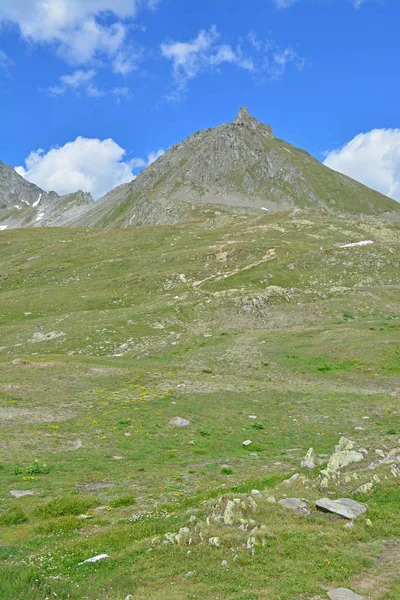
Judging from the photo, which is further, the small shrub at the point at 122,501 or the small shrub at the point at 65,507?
the small shrub at the point at 122,501

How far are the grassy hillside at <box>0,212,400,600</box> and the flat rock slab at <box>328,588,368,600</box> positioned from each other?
28 cm

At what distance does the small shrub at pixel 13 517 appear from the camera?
14.7m

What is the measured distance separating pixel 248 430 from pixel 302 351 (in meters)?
21.2

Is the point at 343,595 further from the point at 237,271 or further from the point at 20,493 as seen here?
the point at 237,271

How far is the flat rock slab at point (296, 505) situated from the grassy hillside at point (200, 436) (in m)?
0.31

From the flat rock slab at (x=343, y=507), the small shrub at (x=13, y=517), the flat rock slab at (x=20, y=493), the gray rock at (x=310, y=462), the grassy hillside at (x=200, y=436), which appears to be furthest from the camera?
the gray rock at (x=310, y=462)

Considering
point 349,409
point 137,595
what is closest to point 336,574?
point 137,595

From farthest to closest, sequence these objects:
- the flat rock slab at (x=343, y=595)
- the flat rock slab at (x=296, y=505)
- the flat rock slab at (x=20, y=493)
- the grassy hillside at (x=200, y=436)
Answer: the flat rock slab at (x=20, y=493)
the flat rock slab at (x=296, y=505)
the grassy hillside at (x=200, y=436)
the flat rock slab at (x=343, y=595)

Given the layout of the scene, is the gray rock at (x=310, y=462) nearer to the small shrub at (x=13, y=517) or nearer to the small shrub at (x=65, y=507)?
the small shrub at (x=65, y=507)

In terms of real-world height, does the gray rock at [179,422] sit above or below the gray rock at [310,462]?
below

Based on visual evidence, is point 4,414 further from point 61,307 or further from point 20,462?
point 61,307

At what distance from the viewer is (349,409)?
29.9m

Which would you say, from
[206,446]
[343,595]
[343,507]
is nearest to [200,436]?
[206,446]

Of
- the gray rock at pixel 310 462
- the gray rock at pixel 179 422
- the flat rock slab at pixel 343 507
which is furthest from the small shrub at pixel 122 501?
the gray rock at pixel 179 422
